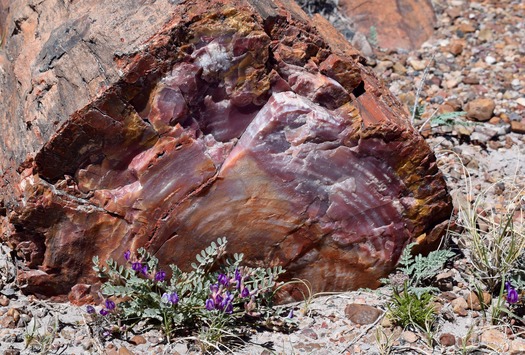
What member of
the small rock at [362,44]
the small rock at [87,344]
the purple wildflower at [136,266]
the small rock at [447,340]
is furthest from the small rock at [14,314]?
the small rock at [362,44]

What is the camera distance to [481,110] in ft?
18.2

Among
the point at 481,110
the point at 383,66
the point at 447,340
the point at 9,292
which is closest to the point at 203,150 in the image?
the point at 9,292

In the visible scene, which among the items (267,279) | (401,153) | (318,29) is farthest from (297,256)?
(318,29)

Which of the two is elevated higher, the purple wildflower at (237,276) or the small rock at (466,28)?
the purple wildflower at (237,276)

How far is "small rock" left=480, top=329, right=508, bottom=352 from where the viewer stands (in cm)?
364

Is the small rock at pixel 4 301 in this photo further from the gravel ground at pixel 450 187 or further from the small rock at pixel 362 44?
the small rock at pixel 362 44

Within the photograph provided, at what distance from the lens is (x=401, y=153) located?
3.80 meters

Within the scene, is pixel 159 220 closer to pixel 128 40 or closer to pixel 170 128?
pixel 170 128

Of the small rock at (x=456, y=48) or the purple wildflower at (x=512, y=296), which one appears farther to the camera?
the small rock at (x=456, y=48)

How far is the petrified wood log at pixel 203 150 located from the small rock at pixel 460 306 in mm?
374

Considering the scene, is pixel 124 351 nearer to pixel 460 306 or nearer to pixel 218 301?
pixel 218 301

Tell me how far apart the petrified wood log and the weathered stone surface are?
9.09ft

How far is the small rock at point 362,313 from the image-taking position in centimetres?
380

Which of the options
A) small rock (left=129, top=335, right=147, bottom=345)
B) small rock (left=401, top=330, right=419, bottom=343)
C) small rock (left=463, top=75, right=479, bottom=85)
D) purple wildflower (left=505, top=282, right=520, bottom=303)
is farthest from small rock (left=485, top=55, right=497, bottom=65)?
small rock (left=129, top=335, right=147, bottom=345)
